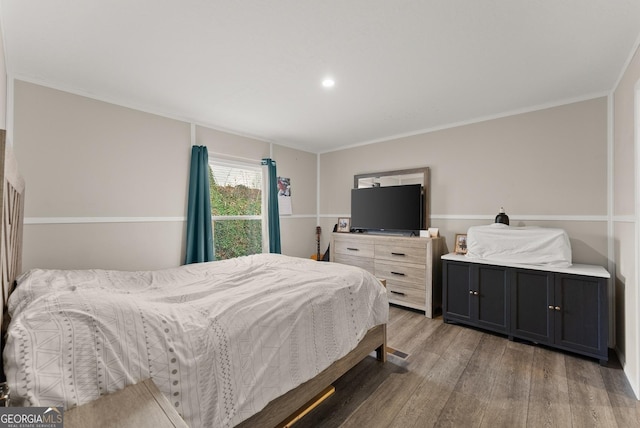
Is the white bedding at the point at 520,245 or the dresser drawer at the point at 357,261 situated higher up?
the white bedding at the point at 520,245

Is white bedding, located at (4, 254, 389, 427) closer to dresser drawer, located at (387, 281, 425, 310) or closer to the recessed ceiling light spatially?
dresser drawer, located at (387, 281, 425, 310)

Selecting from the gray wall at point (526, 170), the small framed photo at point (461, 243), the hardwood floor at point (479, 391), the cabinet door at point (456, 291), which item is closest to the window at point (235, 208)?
the gray wall at point (526, 170)

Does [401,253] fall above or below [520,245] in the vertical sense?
below

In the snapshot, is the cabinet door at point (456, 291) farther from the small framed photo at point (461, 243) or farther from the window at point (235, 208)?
the window at point (235, 208)

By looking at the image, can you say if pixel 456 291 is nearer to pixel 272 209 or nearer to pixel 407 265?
pixel 407 265

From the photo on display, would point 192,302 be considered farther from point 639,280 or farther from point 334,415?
point 639,280

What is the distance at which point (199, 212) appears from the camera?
3.21 meters

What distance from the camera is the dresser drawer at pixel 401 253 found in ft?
11.2

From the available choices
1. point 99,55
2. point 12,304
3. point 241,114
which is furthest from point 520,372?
point 99,55

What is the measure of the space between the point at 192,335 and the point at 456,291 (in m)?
2.82

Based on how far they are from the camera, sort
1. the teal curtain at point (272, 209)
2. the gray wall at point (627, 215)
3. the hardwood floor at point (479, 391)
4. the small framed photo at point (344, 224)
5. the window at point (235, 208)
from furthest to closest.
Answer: the small framed photo at point (344, 224), the teal curtain at point (272, 209), the window at point (235, 208), the gray wall at point (627, 215), the hardwood floor at point (479, 391)

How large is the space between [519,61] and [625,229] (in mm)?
1562

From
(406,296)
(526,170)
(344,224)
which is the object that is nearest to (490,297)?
(406,296)

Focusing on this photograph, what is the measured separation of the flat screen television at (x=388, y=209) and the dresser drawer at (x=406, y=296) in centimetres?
78
